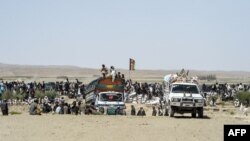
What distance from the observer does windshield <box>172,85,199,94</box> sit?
31047 millimetres

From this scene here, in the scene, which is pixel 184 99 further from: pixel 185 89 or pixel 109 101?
pixel 109 101

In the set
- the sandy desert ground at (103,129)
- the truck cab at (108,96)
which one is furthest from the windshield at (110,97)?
the sandy desert ground at (103,129)

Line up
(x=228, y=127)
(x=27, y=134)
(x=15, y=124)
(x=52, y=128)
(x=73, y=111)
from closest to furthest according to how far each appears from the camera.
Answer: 1. (x=228, y=127)
2. (x=27, y=134)
3. (x=52, y=128)
4. (x=15, y=124)
5. (x=73, y=111)

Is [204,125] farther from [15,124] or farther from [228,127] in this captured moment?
[228,127]

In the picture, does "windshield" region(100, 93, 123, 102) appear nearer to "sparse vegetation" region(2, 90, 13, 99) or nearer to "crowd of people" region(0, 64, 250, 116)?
"crowd of people" region(0, 64, 250, 116)

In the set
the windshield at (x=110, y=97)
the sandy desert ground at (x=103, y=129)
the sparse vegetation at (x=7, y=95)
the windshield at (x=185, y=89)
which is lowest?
the sandy desert ground at (x=103, y=129)

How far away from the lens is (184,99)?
30219mm

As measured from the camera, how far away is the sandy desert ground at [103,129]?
2027 cm

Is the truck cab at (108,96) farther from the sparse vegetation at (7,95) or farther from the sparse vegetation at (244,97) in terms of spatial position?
the sparse vegetation at (244,97)

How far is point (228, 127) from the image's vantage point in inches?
495

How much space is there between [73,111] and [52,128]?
357 inches

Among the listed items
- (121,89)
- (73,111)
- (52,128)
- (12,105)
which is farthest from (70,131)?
(12,105)

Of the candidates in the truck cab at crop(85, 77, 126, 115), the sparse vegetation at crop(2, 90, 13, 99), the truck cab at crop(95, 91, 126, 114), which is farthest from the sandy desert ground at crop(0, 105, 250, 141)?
the sparse vegetation at crop(2, 90, 13, 99)

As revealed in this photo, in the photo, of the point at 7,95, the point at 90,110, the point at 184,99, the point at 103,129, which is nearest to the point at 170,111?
the point at 184,99
